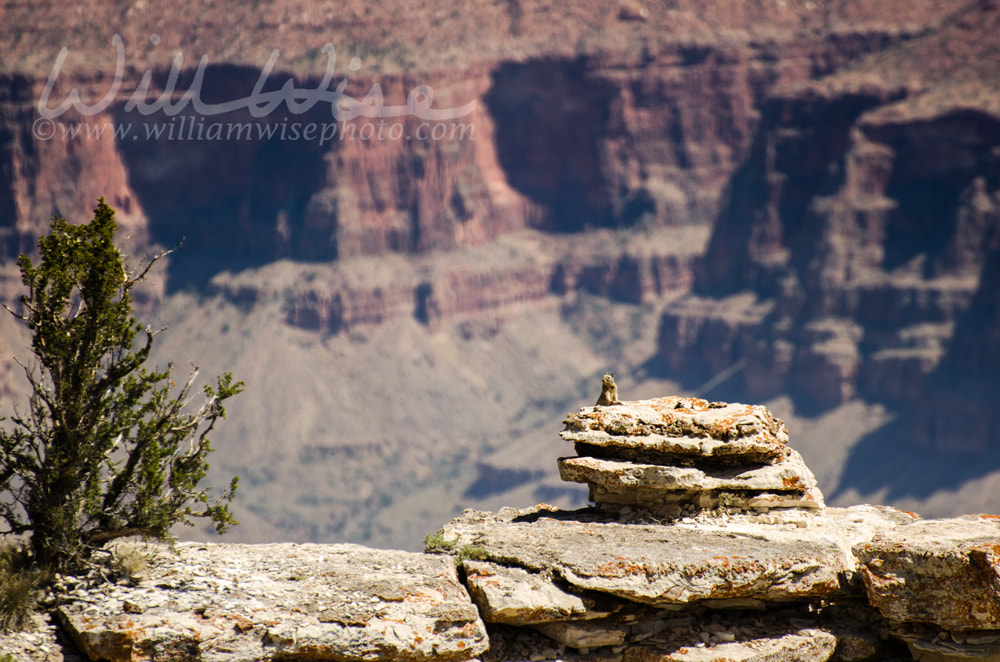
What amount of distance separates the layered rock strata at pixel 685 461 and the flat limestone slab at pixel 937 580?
2.42m

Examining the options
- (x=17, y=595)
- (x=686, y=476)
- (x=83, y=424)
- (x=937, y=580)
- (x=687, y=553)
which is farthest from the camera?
(x=686, y=476)

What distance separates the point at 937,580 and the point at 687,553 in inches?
175

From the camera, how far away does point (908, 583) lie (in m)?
20.4

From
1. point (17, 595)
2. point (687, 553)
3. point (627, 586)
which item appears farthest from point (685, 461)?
point (17, 595)

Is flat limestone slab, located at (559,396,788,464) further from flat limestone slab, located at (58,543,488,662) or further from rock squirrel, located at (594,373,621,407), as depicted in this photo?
flat limestone slab, located at (58,543,488,662)

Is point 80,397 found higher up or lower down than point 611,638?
higher up

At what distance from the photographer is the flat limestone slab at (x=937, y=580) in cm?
1989

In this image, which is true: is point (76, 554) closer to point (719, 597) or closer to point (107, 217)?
point (107, 217)

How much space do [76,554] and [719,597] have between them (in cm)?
1159

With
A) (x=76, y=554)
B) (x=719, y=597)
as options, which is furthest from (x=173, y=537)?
(x=719, y=597)

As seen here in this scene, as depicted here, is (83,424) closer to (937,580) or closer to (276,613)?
(276,613)

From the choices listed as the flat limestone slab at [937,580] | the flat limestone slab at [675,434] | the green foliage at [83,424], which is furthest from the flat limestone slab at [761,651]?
the green foliage at [83,424]

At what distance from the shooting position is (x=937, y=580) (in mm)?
20219

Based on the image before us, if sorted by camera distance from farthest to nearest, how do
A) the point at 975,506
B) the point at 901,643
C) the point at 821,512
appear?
the point at 975,506 < the point at 821,512 < the point at 901,643
